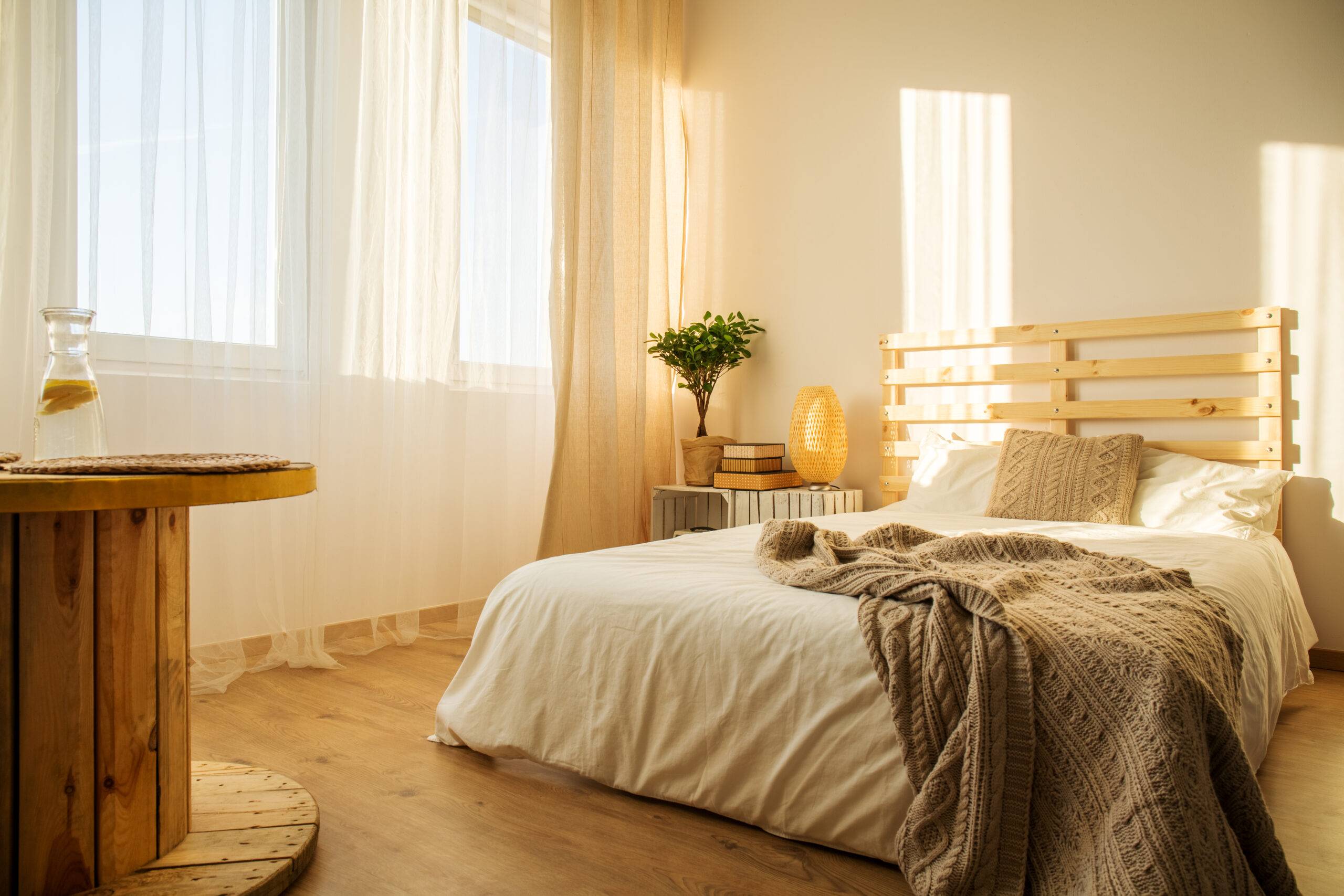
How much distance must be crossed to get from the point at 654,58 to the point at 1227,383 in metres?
2.66

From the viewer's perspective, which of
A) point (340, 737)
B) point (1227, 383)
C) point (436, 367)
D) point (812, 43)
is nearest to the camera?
point (340, 737)

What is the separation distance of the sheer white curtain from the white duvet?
1102mm

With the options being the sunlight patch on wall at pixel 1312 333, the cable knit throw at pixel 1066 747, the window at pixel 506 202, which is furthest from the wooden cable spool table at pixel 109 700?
the sunlight patch on wall at pixel 1312 333

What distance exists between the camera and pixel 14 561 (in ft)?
4.21

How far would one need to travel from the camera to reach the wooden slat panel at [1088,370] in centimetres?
285

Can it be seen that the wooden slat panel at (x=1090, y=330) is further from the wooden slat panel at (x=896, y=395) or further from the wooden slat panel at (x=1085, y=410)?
the wooden slat panel at (x=1085, y=410)

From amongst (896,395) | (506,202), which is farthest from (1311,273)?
(506,202)

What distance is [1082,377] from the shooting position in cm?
315

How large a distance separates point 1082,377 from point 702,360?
1.46m

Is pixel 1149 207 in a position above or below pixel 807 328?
above

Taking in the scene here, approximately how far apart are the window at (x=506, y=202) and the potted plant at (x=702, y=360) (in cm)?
54

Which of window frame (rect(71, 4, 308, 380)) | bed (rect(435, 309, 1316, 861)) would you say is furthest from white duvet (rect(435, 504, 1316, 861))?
window frame (rect(71, 4, 308, 380))

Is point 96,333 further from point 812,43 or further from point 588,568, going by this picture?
point 812,43

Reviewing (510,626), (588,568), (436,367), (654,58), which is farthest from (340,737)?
(654,58)
